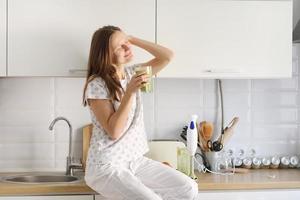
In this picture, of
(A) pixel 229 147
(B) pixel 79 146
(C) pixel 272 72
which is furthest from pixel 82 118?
(C) pixel 272 72

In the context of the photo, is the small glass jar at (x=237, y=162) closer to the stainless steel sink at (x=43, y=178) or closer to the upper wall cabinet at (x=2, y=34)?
the stainless steel sink at (x=43, y=178)

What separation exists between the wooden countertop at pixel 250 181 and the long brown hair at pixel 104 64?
25.7 inches

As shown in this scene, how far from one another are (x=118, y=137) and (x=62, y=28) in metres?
0.70

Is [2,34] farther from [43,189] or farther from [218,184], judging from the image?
[218,184]

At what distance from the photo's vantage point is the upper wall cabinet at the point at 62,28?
2740 mm

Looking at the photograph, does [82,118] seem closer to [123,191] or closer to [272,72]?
[123,191]

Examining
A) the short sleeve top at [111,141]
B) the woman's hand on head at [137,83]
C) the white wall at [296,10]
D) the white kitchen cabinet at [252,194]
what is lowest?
the white kitchen cabinet at [252,194]

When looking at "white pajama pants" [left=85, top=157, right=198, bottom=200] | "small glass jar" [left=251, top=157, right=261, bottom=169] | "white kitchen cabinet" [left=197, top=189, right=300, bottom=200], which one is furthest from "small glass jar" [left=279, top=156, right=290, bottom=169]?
"white pajama pants" [left=85, top=157, right=198, bottom=200]

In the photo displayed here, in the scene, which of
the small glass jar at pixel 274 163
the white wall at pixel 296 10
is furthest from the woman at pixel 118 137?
the white wall at pixel 296 10

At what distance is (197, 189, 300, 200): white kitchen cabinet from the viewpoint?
2689 millimetres

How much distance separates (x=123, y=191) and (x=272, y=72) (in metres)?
1.06

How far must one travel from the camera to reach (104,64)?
248cm

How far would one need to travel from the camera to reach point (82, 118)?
10.2 feet

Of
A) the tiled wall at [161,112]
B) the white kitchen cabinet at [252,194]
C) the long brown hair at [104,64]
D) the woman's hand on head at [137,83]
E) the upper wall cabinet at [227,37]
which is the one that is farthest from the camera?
the tiled wall at [161,112]
